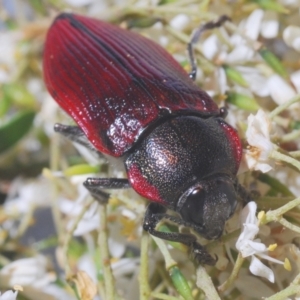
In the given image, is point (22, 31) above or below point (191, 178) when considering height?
above

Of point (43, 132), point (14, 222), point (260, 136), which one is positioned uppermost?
point (260, 136)

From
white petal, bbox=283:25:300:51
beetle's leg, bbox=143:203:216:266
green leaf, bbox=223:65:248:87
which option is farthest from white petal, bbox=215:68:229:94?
beetle's leg, bbox=143:203:216:266

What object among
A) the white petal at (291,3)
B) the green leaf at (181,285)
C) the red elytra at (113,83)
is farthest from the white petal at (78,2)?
the green leaf at (181,285)

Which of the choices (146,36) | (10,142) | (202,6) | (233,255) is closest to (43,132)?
(10,142)

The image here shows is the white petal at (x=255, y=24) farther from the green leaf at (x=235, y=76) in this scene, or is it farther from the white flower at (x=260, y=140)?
the white flower at (x=260, y=140)

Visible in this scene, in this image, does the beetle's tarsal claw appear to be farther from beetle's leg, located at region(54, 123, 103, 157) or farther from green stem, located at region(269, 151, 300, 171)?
beetle's leg, located at region(54, 123, 103, 157)

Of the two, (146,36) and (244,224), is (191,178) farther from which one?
(146,36)

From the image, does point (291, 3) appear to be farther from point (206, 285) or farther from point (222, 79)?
point (206, 285)
